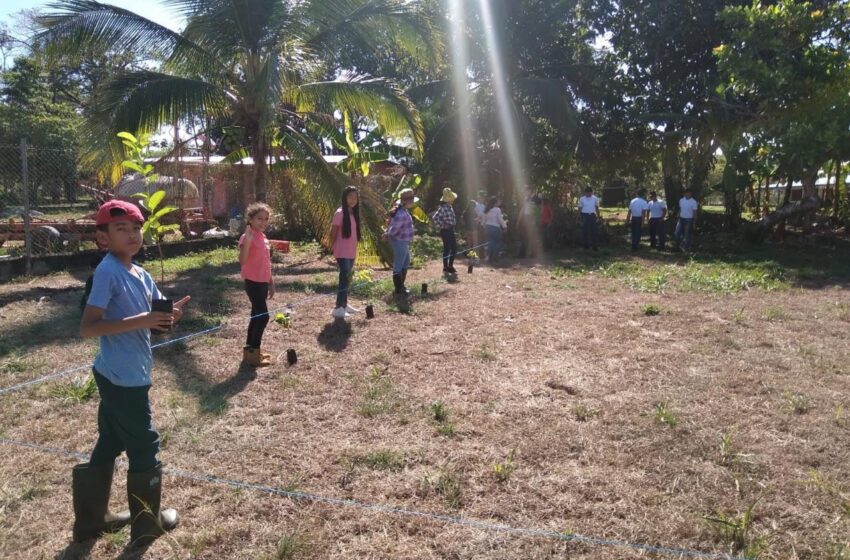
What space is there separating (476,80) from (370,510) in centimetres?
1896

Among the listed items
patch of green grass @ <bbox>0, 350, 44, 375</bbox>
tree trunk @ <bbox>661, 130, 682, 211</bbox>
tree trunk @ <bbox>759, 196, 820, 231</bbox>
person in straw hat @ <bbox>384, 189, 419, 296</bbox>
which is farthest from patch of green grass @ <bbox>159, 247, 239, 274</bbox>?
tree trunk @ <bbox>759, 196, 820, 231</bbox>

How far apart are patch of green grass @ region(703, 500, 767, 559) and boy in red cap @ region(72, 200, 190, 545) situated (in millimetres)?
2697

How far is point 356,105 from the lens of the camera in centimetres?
1150

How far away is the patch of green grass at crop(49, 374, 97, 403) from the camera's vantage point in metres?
4.79

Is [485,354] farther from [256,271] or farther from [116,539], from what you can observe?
[116,539]

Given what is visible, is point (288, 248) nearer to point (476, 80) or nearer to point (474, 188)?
point (474, 188)

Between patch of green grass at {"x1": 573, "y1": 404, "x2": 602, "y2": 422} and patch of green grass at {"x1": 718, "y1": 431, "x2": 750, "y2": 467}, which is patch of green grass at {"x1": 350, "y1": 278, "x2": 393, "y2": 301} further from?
patch of green grass at {"x1": 718, "y1": 431, "x2": 750, "y2": 467}

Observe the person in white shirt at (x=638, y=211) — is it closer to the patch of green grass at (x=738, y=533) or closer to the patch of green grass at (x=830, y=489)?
the patch of green grass at (x=830, y=489)

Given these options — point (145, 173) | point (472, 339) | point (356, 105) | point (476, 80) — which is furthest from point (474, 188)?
point (472, 339)

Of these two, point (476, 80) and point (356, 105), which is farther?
point (476, 80)

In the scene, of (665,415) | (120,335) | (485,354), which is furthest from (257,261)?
(665,415)

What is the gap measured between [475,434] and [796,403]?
2.47m

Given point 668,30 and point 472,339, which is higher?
point 668,30

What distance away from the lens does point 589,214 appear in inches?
619
